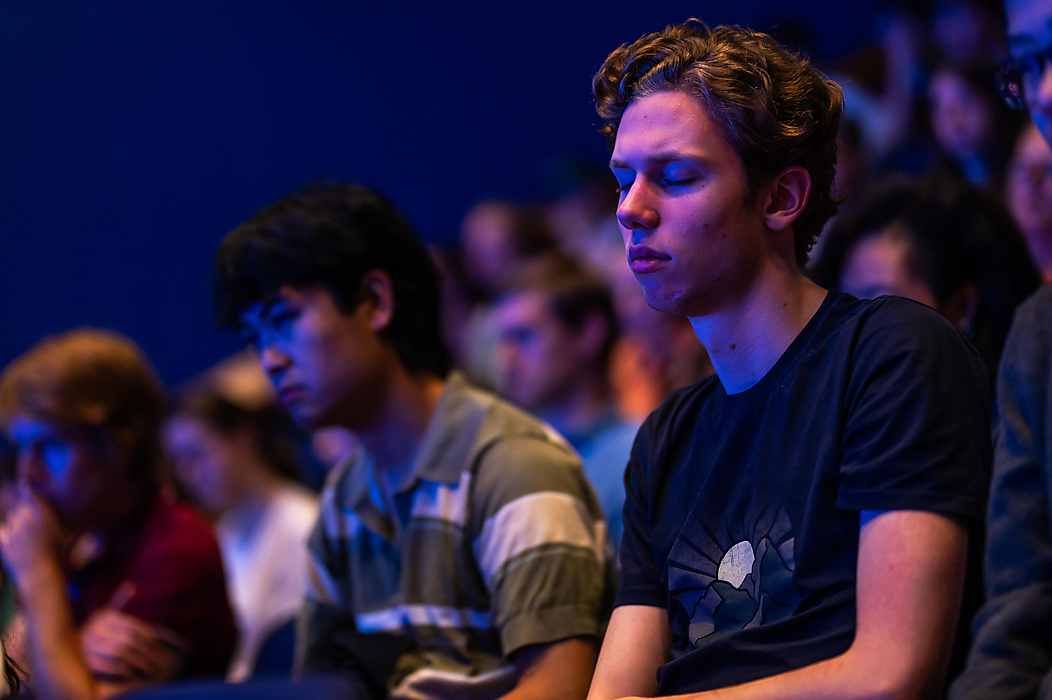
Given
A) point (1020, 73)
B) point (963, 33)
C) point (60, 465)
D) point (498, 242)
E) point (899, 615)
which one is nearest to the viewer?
point (899, 615)

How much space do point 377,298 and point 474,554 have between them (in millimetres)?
604

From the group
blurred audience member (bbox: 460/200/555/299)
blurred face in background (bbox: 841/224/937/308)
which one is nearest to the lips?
blurred face in background (bbox: 841/224/937/308)

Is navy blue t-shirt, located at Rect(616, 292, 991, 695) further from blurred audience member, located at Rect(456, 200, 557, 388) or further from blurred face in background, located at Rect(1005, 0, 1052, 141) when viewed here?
blurred audience member, located at Rect(456, 200, 557, 388)

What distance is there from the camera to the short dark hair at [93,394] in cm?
245

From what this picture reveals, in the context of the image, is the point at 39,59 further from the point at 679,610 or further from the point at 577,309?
the point at 679,610

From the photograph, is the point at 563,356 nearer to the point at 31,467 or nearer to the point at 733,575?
the point at 31,467

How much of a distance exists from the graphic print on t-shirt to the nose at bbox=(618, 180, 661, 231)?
395mm

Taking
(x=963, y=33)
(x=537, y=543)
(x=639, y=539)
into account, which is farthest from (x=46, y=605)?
(x=963, y=33)

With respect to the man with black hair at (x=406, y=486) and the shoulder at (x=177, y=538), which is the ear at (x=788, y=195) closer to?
the man with black hair at (x=406, y=486)

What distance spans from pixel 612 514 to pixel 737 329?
125 centimetres

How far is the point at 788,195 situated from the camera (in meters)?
1.31

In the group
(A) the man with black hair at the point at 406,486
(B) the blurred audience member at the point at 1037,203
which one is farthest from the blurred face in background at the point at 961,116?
(A) the man with black hair at the point at 406,486

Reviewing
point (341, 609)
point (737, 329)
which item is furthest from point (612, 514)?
point (737, 329)

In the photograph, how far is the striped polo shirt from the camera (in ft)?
5.55
